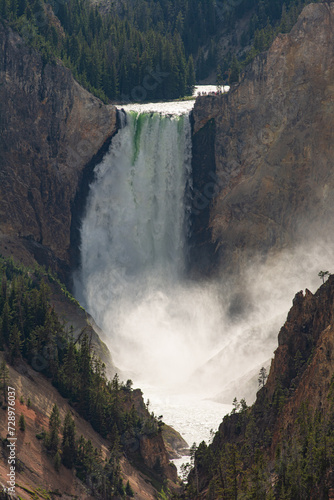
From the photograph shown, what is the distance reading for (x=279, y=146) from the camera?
12388 centimetres

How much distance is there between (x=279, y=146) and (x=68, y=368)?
48.5m

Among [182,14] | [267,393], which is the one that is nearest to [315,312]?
[267,393]

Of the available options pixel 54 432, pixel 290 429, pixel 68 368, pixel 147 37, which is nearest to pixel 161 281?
pixel 68 368

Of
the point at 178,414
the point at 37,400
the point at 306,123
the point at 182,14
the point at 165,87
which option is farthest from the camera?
the point at 182,14

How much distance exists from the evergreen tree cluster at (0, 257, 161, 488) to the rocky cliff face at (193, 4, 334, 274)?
36.8 meters

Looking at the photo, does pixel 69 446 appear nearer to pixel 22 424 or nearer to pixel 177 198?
pixel 22 424

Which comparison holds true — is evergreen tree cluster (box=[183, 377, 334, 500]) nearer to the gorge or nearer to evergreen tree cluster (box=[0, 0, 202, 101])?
the gorge

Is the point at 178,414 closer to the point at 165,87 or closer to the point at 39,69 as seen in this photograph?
the point at 39,69

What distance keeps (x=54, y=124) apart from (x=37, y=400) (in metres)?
52.9

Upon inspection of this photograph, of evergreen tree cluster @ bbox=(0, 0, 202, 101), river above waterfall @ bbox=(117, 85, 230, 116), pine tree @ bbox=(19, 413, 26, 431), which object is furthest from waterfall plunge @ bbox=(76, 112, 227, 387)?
pine tree @ bbox=(19, 413, 26, 431)

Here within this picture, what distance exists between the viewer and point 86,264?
130000mm

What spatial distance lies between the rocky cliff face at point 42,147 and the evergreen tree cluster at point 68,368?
2477 centimetres

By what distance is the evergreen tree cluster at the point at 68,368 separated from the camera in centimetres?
8869

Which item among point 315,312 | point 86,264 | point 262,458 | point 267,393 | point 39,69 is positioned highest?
point 39,69
